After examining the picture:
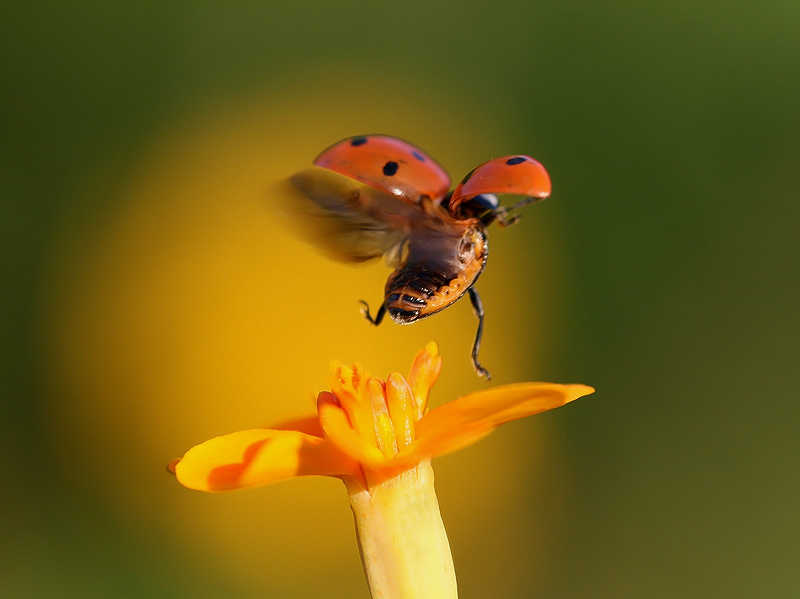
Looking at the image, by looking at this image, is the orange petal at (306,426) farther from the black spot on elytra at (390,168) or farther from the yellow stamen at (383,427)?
the black spot on elytra at (390,168)

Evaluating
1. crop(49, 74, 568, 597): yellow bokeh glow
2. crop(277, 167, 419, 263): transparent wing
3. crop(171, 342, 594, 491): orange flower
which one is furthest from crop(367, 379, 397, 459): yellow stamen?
crop(49, 74, 568, 597): yellow bokeh glow

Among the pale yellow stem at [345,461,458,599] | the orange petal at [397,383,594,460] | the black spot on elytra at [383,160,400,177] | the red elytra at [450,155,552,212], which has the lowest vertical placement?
the pale yellow stem at [345,461,458,599]

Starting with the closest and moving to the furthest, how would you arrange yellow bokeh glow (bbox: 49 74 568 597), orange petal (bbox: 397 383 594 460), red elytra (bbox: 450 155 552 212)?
orange petal (bbox: 397 383 594 460)
red elytra (bbox: 450 155 552 212)
yellow bokeh glow (bbox: 49 74 568 597)

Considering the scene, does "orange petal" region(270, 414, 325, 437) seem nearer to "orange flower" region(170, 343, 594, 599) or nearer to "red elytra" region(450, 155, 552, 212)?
"orange flower" region(170, 343, 594, 599)

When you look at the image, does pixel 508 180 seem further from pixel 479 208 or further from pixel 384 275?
pixel 384 275

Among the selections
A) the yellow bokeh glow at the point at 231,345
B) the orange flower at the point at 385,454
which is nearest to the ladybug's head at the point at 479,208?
the orange flower at the point at 385,454

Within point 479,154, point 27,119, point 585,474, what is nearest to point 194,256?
point 27,119
